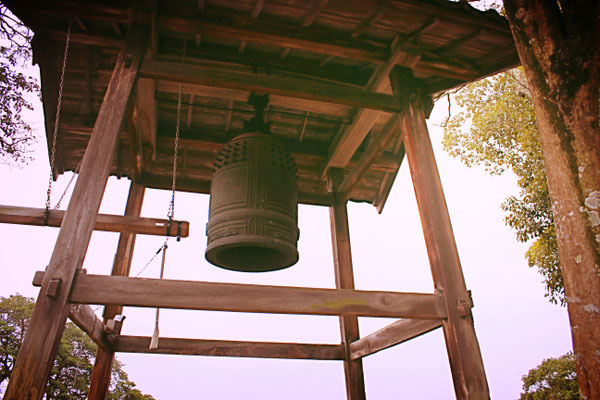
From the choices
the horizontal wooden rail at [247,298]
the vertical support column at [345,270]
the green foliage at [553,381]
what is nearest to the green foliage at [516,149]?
the green foliage at [553,381]

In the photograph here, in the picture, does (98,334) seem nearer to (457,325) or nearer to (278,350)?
(278,350)

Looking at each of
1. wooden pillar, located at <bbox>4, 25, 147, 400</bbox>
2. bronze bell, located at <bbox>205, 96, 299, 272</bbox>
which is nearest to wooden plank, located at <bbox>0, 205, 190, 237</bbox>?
bronze bell, located at <bbox>205, 96, 299, 272</bbox>

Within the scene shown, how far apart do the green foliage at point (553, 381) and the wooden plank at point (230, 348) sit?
573 centimetres

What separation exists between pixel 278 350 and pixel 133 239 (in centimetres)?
212

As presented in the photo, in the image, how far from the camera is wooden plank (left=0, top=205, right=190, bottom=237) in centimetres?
321

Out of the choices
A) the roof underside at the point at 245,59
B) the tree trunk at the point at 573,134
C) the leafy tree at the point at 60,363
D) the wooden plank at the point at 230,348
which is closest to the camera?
the tree trunk at the point at 573,134

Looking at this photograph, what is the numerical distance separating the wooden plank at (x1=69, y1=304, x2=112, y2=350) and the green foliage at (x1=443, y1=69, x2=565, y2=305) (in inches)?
287

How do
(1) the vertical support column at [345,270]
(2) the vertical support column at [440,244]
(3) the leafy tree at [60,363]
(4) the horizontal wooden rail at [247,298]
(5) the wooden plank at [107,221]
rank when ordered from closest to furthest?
(4) the horizontal wooden rail at [247,298], (2) the vertical support column at [440,244], (5) the wooden plank at [107,221], (1) the vertical support column at [345,270], (3) the leafy tree at [60,363]

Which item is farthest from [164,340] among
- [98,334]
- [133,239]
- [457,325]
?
[457,325]

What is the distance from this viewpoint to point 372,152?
4449 millimetres

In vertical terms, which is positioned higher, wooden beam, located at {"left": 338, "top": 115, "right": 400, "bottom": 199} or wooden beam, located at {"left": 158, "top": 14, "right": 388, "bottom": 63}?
wooden beam, located at {"left": 158, "top": 14, "right": 388, "bottom": 63}

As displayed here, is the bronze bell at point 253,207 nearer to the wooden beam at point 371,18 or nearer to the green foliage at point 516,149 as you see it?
the wooden beam at point 371,18

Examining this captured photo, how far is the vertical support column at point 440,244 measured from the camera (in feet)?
8.79

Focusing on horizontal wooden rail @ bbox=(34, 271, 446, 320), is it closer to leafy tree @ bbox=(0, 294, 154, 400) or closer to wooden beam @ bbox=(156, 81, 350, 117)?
wooden beam @ bbox=(156, 81, 350, 117)
